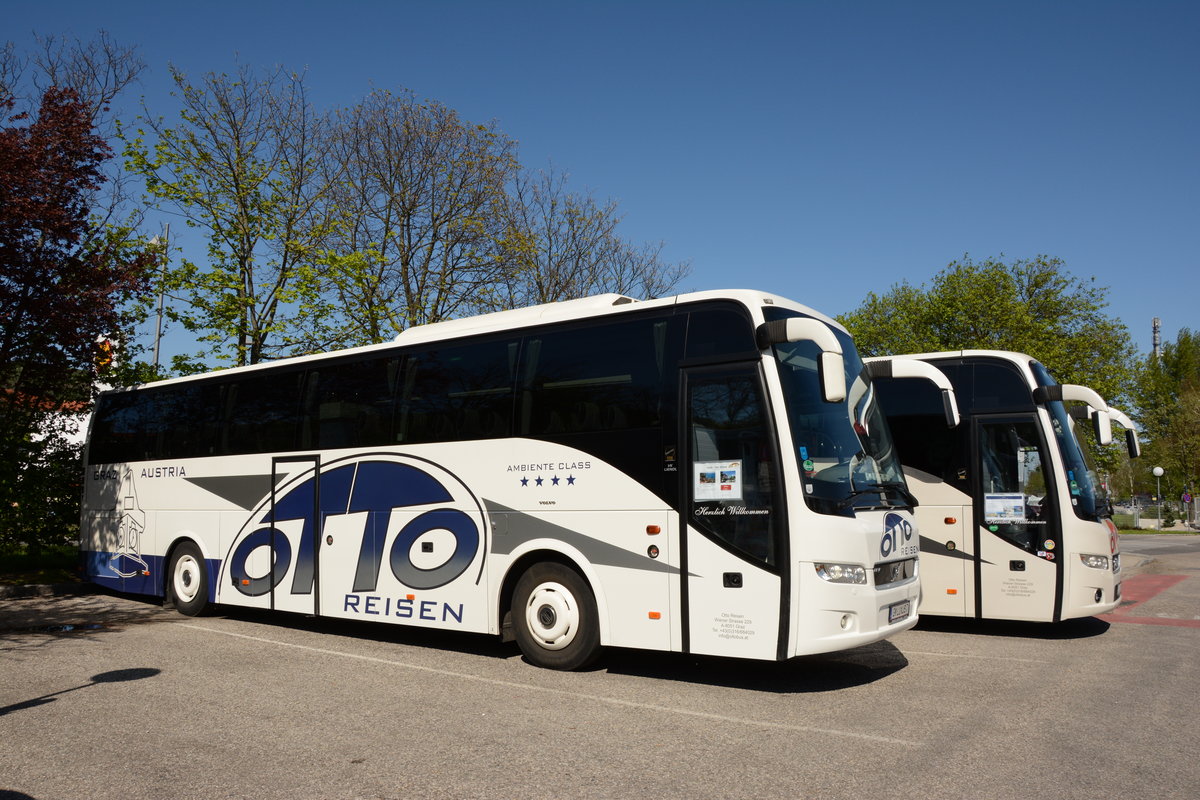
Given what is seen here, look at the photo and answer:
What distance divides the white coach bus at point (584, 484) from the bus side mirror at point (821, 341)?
20 millimetres

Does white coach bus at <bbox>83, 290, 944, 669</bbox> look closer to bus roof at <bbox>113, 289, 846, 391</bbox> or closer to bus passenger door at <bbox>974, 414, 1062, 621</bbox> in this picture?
bus roof at <bbox>113, 289, 846, 391</bbox>

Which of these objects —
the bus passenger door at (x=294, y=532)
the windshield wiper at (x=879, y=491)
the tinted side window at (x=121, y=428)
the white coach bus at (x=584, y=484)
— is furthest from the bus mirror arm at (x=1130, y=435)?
the tinted side window at (x=121, y=428)

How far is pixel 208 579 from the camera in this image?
496 inches

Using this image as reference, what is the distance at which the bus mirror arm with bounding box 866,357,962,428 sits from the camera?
9406 millimetres

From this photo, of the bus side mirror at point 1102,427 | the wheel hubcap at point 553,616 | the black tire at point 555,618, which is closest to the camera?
the black tire at point 555,618

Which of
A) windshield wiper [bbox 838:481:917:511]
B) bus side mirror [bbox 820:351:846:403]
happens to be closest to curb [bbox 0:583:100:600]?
windshield wiper [bbox 838:481:917:511]

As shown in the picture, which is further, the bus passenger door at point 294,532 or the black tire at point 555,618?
the bus passenger door at point 294,532

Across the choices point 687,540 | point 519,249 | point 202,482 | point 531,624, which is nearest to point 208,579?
point 202,482

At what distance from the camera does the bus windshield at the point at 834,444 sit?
755 cm

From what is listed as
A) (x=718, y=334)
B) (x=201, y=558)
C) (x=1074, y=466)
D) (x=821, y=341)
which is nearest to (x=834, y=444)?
(x=821, y=341)

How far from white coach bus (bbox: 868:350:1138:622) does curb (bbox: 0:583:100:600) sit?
13022 millimetres

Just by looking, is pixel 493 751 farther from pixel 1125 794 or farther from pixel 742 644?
pixel 1125 794

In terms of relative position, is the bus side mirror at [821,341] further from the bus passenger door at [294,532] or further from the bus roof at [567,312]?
the bus passenger door at [294,532]

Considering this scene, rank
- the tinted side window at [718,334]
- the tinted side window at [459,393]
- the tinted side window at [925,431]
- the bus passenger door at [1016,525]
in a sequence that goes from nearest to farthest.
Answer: the tinted side window at [718,334] < the tinted side window at [459,393] < the bus passenger door at [1016,525] < the tinted side window at [925,431]
